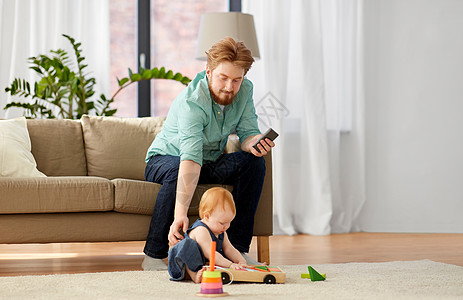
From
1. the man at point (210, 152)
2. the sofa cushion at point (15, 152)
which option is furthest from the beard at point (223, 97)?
the sofa cushion at point (15, 152)

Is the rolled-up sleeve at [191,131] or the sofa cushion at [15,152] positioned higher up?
the rolled-up sleeve at [191,131]

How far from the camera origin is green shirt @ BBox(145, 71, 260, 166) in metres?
2.16

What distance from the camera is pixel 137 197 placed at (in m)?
2.35

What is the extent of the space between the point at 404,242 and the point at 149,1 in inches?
92.3

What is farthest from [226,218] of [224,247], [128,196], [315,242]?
[315,242]

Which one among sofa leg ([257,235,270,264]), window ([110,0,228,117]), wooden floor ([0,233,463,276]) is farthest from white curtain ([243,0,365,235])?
sofa leg ([257,235,270,264])

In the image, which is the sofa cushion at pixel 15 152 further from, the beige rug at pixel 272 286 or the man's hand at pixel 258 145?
the man's hand at pixel 258 145

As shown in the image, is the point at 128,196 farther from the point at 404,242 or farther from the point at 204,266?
the point at 404,242

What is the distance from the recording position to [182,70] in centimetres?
424

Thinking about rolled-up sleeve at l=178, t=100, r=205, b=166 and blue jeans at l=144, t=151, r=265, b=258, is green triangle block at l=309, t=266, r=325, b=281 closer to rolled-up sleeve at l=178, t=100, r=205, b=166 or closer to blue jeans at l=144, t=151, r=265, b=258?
blue jeans at l=144, t=151, r=265, b=258

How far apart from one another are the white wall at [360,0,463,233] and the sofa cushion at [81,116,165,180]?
1.80m

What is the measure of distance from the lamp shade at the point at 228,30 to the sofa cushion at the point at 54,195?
5.20ft

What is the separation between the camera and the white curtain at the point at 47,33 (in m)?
3.75

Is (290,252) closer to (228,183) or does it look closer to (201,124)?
(228,183)
